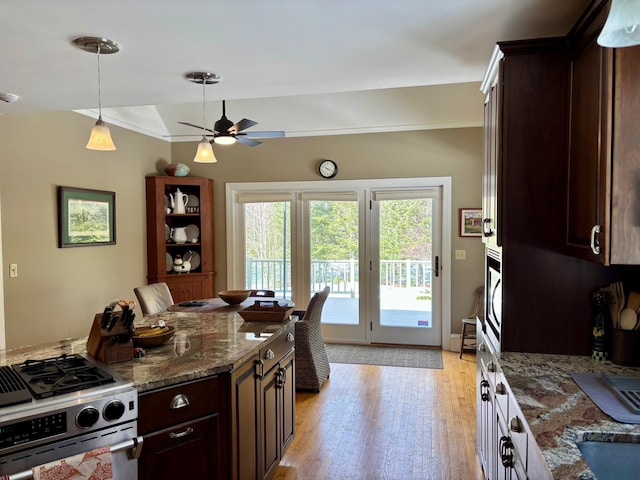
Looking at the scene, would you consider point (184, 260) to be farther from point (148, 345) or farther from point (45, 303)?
point (148, 345)

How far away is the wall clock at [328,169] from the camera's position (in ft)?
17.3

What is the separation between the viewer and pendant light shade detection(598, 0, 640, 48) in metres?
0.93

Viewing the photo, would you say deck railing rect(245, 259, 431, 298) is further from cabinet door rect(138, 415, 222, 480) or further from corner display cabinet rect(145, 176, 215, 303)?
cabinet door rect(138, 415, 222, 480)

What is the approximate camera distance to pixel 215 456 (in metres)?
1.79

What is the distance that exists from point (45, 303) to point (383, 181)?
12.2ft

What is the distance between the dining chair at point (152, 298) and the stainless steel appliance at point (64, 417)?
1965mm

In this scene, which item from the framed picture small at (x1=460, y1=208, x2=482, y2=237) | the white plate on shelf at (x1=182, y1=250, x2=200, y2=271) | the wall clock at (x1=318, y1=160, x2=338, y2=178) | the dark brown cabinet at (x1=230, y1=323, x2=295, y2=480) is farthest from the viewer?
the white plate on shelf at (x1=182, y1=250, x2=200, y2=271)

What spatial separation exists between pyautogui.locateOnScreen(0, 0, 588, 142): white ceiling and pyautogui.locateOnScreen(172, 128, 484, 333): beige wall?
229 centimetres

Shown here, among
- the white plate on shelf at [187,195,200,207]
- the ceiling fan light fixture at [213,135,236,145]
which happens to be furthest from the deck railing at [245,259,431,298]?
the ceiling fan light fixture at [213,135,236,145]

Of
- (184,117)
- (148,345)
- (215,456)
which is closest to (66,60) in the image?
(148,345)

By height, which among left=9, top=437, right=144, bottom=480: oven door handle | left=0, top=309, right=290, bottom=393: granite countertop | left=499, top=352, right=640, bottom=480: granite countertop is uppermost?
left=0, top=309, right=290, bottom=393: granite countertop

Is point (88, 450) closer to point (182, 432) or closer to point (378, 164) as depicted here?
point (182, 432)

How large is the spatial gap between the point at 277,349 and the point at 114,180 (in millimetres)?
3269

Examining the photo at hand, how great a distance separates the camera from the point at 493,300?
2.31 meters
